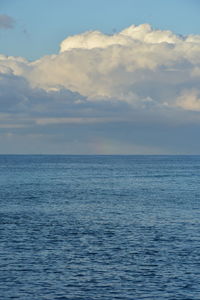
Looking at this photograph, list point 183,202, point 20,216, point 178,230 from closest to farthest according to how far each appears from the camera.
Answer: point 178,230 → point 20,216 → point 183,202

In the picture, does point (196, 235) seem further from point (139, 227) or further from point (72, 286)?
point (72, 286)

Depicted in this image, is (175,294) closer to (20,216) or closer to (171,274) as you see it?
(171,274)

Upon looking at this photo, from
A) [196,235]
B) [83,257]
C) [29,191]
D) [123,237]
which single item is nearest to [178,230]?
[196,235]

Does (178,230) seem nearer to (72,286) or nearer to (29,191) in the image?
(72,286)

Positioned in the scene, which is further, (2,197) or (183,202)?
(2,197)

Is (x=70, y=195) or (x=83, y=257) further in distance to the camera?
(x=70, y=195)

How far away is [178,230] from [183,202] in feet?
118

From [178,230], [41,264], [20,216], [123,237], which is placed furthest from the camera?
[20,216]

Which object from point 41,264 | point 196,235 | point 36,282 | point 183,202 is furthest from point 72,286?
point 183,202

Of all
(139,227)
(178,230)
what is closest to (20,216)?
(139,227)

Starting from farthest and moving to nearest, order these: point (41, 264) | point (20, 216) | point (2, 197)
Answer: point (2, 197)
point (20, 216)
point (41, 264)

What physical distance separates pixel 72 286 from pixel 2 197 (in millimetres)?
72327

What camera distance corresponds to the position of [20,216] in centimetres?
8562

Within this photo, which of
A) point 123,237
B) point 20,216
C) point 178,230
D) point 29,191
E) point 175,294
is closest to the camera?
point 175,294
